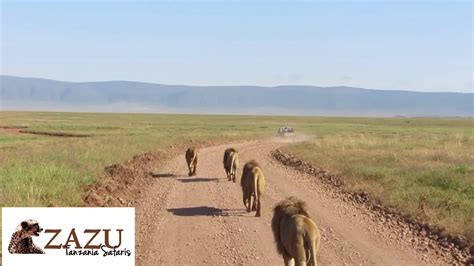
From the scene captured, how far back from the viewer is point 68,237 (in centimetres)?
831

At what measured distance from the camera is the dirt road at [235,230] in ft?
33.1

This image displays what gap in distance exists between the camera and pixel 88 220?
855cm

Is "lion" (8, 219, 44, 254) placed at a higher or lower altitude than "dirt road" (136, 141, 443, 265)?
higher

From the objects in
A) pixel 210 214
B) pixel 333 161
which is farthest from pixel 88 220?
pixel 333 161

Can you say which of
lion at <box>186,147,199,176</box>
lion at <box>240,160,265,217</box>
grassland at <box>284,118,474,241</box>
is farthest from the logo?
lion at <box>186,147,199,176</box>

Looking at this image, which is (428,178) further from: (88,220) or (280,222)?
(88,220)

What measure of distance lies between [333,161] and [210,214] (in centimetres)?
1330

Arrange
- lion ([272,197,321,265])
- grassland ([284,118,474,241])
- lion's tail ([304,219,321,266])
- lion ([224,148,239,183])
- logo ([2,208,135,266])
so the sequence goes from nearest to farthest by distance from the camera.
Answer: lion's tail ([304,219,321,266]) → lion ([272,197,321,265]) → logo ([2,208,135,266]) → grassland ([284,118,474,241]) → lion ([224,148,239,183])

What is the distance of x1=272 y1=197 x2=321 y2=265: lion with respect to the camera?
766 centimetres

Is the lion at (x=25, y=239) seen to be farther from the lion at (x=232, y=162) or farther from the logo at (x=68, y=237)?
the lion at (x=232, y=162)

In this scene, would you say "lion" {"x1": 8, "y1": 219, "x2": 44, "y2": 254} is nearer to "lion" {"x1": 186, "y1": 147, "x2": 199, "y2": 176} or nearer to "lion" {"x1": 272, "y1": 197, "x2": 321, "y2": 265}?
"lion" {"x1": 272, "y1": 197, "x2": 321, "y2": 265}

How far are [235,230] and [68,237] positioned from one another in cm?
Answer: 469

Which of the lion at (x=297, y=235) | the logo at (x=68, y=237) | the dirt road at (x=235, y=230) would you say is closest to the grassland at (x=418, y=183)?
the dirt road at (x=235, y=230)

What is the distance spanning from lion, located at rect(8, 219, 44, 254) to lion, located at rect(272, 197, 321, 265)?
148 inches
